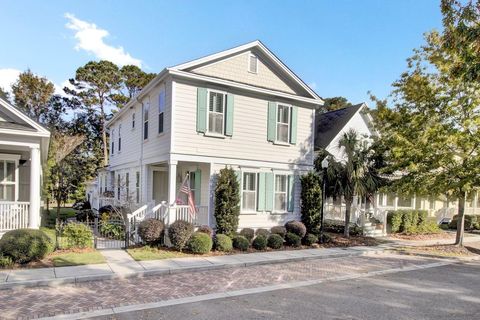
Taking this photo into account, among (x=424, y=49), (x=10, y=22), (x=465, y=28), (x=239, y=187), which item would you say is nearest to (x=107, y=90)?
(x=10, y=22)

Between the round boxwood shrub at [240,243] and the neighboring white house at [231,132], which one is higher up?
the neighboring white house at [231,132]

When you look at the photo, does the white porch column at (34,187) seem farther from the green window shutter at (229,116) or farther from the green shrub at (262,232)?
the green shrub at (262,232)

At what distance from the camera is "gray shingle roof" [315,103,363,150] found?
66.0 feet

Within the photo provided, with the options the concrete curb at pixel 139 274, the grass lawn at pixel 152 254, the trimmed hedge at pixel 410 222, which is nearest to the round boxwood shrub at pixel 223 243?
the grass lawn at pixel 152 254

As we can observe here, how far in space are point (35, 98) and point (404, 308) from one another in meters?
36.5

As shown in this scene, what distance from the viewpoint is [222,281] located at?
27.5 ft

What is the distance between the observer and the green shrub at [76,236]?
10.6 metres

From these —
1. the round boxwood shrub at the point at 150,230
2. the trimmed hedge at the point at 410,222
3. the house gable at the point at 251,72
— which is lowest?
the trimmed hedge at the point at 410,222

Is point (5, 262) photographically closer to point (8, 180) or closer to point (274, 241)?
point (8, 180)

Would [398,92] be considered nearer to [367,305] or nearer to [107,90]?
[367,305]

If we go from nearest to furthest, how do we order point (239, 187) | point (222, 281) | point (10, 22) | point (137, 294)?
point (137, 294) → point (222, 281) → point (10, 22) → point (239, 187)

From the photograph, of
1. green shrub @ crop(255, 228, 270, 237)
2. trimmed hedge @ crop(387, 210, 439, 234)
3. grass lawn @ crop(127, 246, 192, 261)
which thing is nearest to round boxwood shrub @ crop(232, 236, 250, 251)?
green shrub @ crop(255, 228, 270, 237)

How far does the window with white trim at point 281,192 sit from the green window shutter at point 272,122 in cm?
177

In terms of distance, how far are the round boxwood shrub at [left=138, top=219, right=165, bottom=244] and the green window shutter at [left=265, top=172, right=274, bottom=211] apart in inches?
191
